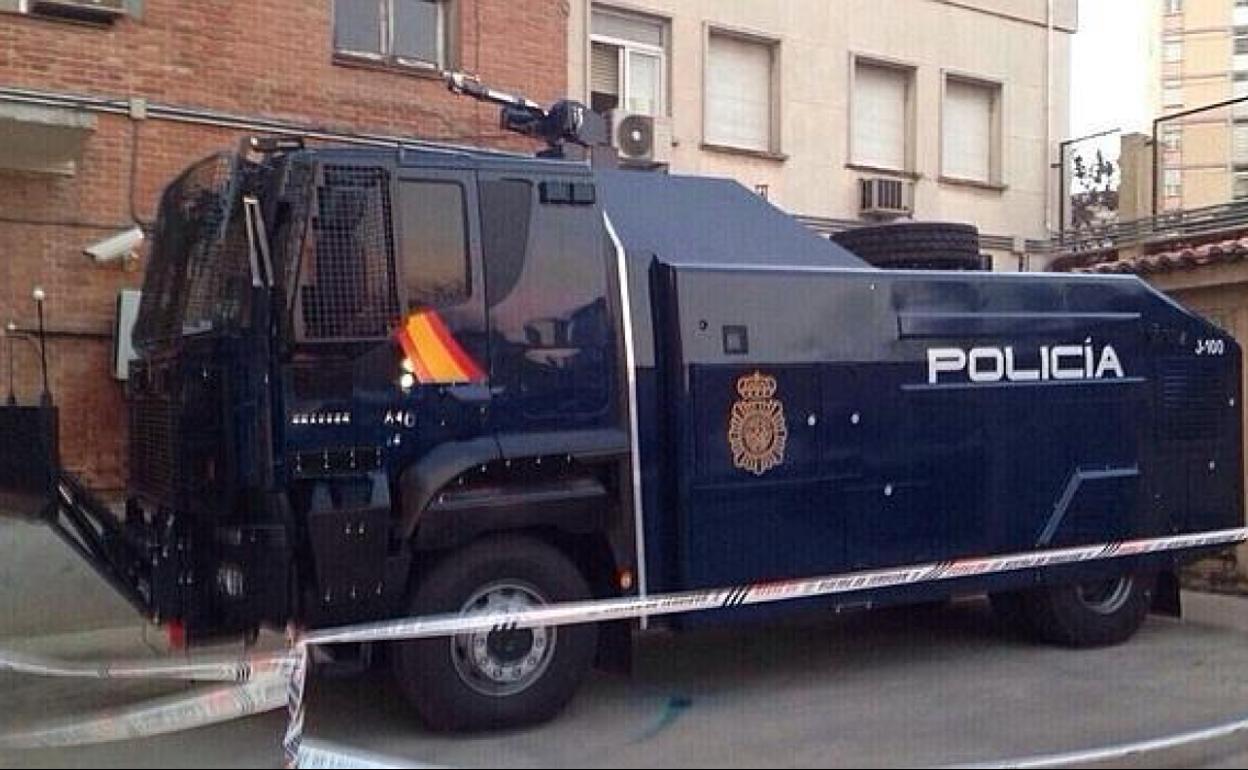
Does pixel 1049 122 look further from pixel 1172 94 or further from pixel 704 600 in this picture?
pixel 1172 94

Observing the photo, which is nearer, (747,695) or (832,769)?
(832,769)

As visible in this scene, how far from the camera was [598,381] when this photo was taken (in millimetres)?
7176

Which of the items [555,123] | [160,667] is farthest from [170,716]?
[555,123]

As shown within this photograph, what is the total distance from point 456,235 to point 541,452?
116 cm

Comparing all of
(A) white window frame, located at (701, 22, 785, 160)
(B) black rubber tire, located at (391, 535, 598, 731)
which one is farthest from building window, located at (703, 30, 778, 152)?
(B) black rubber tire, located at (391, 535, 598, 731)

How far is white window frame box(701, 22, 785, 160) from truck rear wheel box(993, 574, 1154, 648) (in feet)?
19.8

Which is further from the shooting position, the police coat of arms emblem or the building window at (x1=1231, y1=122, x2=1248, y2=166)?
the building window at (x1=1231, y1=122, x2=1248, y2=166)

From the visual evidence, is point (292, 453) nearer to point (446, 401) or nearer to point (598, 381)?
point (446, 401)

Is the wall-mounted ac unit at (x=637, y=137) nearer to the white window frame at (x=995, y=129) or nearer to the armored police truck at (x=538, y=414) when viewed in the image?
the armored police truck at (x=538, y=414)

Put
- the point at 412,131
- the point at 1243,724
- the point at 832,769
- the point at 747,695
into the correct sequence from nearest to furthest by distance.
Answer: the point at 832,769, the point at 1243,724, the point at 747,695, the point at 412,131

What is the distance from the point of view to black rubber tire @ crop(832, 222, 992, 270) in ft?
29.5

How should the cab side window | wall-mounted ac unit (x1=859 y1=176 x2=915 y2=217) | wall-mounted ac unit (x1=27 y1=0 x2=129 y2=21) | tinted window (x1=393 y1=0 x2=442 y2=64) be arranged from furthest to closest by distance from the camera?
wall-mounted ac unit (x1=859 y1=176 x2=915 y2=217)
tinted window (x1=393 y1=0 x2=442 y2=64)
wall-mounted ac unit (x1=27 y1=0 x2=129 y2=21)
the cab side window

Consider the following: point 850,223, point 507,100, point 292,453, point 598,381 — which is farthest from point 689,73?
point 292,453

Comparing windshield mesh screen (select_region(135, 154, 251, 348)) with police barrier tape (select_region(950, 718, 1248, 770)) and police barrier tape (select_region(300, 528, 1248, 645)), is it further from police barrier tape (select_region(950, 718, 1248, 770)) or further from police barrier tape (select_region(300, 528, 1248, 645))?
police barrier tape (select_region(950, 718, 1248, 770))
